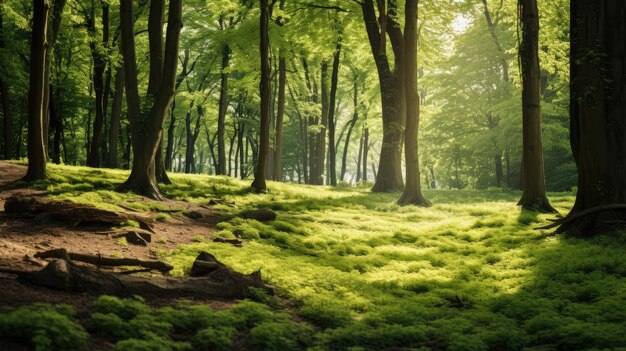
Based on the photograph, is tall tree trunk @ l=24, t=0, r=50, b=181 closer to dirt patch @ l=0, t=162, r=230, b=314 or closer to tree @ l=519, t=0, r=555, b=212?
dirt patch @ l=0, t=162, r=230, b=314

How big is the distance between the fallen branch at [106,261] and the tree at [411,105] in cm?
1291

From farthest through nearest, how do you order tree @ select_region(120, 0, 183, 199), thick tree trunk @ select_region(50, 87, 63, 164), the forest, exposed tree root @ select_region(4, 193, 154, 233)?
1. thick tree trunk @ select_region(50, 87, 63, 164)
2. tree @ select_region(120, 0, 183, 199)
3. exposed tree root @ select_region(4, 193, 154, 233)
4. the forest

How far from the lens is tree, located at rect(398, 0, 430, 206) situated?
18297 mm

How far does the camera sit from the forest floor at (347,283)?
5000mm

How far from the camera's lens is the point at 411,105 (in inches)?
730

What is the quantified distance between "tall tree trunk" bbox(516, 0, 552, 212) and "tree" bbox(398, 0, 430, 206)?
4.45 metres

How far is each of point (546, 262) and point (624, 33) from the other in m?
4.94

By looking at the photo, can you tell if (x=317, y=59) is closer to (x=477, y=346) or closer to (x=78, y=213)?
(x=78, y=213)

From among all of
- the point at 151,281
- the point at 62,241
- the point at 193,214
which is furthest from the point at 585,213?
the point at 62,241

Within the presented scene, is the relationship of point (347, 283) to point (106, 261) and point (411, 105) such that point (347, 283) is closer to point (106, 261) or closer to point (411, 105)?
point (106, 261)

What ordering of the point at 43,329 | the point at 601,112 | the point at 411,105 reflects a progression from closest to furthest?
the point at 43,329 → the point at 601,112 → the point at 411,105

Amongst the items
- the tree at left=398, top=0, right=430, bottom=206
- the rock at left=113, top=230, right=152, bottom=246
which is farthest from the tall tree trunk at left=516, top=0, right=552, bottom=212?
the rock at left=113, top=230, right=152, bottom=246

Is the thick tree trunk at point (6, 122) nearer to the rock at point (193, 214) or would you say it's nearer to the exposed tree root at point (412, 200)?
the rock at point (193, 214)

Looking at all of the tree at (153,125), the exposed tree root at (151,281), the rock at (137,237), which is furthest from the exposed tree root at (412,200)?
the exposed tree root at (151,281)
